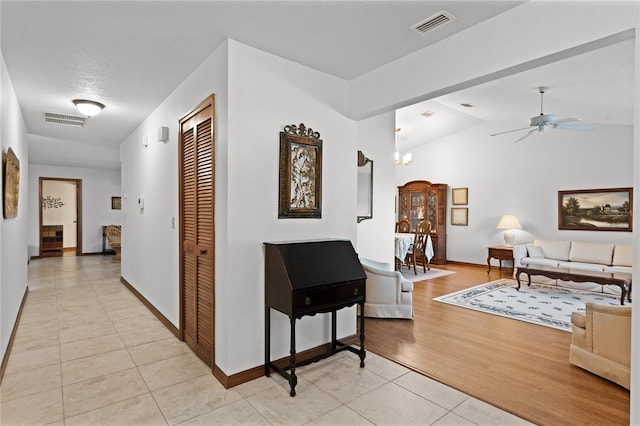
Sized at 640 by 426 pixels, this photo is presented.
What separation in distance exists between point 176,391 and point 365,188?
3597mm

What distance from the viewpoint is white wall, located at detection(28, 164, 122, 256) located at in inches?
353

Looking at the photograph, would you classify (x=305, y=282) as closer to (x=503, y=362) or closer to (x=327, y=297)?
(x=327, y=297)

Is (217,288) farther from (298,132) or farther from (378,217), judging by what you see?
(378,217)

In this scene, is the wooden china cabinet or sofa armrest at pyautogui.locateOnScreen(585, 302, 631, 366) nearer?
sofa armrest at pyautogui.locateOnScreen(585, 302, 631, 366)

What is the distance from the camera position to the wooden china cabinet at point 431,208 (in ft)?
28.8

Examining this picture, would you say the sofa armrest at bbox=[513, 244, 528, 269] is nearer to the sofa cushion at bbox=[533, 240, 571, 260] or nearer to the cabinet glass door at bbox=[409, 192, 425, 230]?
the sofa cushion at bbox=[533, 240, 571, 260]

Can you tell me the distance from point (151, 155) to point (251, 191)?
2402 mm

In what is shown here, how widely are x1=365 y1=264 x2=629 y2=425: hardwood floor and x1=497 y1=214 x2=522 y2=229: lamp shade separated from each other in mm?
3492

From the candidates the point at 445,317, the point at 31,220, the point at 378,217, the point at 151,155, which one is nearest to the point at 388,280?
the point at 445,317

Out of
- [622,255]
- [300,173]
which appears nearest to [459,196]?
[622,255]

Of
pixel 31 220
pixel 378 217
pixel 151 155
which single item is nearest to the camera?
pixel 151 155

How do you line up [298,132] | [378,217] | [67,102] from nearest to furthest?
[298,132]
[67,102]
[378,217]

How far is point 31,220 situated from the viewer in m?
8.98

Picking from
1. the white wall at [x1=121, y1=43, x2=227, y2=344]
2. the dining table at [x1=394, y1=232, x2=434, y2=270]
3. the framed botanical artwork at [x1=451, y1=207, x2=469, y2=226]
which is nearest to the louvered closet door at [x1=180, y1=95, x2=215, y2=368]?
the white wall at [x1=121, y1=43, x2=227, y2=344]
